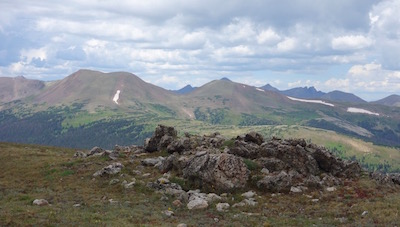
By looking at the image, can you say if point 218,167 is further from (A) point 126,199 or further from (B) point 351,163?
(B) point 351,163

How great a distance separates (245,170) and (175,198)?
33.2ft

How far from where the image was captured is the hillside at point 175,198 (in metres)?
29.0

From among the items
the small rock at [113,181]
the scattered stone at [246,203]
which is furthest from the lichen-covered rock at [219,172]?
the small rock at [113,181]

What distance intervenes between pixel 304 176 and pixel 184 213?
20.1 m

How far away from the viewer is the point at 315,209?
33594mm

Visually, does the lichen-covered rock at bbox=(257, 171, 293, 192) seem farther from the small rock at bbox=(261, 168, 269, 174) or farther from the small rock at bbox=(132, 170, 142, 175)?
the small rock at bbox=(132, 170, 142, 175)

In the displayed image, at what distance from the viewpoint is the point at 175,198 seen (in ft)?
123

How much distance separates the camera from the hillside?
2905 centimetres

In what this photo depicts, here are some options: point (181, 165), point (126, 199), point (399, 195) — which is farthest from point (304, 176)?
point (126, 199)

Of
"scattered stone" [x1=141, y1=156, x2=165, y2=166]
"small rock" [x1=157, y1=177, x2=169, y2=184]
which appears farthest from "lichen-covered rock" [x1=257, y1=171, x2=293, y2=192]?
"scattered stone" [x1=141, y1=156, x2=165, y2=166]

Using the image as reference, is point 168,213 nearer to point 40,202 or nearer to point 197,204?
point 197,204

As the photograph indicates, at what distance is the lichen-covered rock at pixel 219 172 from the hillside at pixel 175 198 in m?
0.16

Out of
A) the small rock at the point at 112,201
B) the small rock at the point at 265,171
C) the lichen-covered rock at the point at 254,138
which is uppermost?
the lichen-covered rock at the point at 254,138

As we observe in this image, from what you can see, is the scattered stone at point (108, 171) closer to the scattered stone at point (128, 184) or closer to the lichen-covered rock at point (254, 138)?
the scattered stone at point (128, 184)
